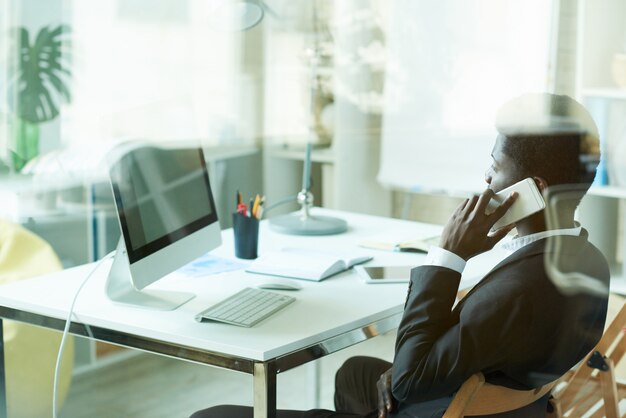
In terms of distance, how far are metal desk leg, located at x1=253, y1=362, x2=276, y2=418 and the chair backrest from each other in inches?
11.3

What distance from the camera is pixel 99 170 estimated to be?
9.65 feet

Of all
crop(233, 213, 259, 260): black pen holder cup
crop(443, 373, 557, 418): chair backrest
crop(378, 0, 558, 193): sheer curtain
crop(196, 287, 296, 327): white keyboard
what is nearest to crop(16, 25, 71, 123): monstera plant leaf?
crop(233, 213, 259, 260): black pen holder cup

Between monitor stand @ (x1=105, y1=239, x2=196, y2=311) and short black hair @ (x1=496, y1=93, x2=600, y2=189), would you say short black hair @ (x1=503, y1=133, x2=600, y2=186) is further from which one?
monitor stand @ (x1=105, y1=239, x2=196, y2=311)

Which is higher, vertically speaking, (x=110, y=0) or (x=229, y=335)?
(x=110, y=0)

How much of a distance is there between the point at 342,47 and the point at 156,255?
85.2 inches

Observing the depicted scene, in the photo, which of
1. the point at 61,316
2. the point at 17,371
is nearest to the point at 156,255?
the point at 61,316

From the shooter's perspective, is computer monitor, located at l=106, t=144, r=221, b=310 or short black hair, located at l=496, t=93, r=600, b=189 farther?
computer monitor, located at l=106, t=144, r=221, b=310

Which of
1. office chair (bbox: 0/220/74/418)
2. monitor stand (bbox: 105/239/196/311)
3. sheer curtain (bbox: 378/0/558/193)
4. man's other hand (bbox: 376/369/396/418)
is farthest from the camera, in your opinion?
sheer curtain (bbox: 378/0/558/193)

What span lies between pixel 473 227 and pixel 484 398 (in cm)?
29

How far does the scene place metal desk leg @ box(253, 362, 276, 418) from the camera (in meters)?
1.43

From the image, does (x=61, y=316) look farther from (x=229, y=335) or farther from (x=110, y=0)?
(x=110, y=0)

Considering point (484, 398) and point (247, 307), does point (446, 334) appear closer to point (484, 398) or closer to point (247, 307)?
point (484, 398)

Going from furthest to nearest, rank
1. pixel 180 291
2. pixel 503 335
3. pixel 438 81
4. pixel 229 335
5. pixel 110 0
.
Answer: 1. pixel 438 81
2. pixel 110 0
3. pixel 180 291
4. pixel 229 335
5. pixel 503 335

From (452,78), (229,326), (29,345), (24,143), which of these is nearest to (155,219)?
(229,326)
